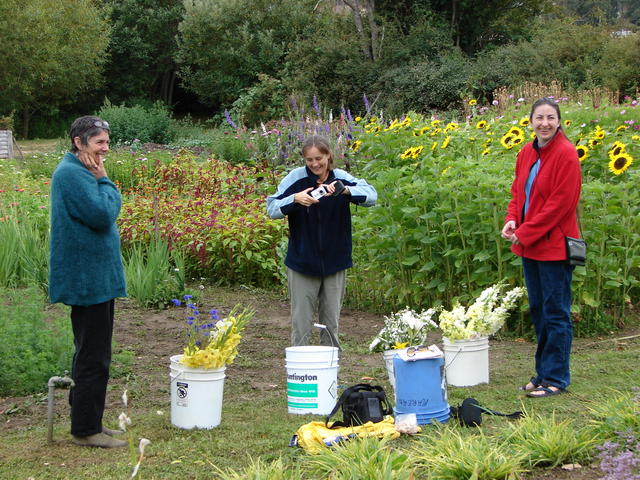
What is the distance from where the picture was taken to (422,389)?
4.42m

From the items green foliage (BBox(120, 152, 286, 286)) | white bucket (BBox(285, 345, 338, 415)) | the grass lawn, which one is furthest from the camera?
green foliage (BBox(120, 152, 286, 286))

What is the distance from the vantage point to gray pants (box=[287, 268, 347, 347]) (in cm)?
549

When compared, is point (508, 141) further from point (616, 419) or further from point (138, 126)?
point (138, 126)

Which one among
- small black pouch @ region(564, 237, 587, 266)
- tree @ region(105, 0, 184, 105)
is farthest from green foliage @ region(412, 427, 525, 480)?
tree @ region(105, 0, 184, 105)

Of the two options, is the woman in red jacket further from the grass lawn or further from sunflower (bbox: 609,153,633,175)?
sunflower (bbox: 609,153,633,175)

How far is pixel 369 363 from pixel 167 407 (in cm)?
169

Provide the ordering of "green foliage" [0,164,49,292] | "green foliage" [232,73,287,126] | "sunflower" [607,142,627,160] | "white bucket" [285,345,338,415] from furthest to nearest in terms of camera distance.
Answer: "green foliage" [232,73,287,126] → "green foliage" [0,164,49,292] → "sunflower" [607,142,627,160] → "white bucket" [285,345,338,415]

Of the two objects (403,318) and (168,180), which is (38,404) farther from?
(168,180)

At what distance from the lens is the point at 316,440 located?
4008mm

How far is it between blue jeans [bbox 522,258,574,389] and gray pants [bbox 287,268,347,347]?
127 centimetres

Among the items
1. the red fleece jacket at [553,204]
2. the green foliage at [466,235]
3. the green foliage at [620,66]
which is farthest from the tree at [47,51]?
the red fleece jacket at [553,204]

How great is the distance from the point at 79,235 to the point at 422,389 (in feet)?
6.31

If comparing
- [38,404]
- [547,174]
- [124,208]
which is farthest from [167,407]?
[124,208]

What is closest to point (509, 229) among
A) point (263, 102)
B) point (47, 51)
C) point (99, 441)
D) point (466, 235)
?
point (466, 235)
